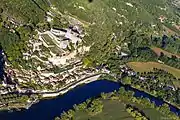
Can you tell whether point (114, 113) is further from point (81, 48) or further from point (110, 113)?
point (81, 48)

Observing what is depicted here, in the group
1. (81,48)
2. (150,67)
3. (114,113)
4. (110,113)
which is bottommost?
(114,113)

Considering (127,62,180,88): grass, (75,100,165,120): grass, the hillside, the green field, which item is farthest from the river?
(127,62,180,88): grass

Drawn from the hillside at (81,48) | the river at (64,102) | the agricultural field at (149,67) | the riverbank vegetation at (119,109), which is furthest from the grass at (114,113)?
the agricultural field at (149,67)

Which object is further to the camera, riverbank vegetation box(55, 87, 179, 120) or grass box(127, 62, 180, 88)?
Result: grass box(127, 62, 180, 88)

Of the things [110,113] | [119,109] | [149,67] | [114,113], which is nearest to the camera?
[110,113]

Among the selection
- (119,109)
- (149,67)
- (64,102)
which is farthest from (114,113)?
(149,67)

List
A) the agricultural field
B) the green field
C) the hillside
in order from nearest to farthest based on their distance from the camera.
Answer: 1. the green field
2. the hillside
3. the agricultural field

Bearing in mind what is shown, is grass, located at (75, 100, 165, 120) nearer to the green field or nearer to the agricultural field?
the green field
